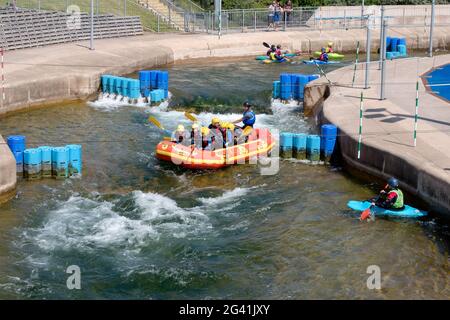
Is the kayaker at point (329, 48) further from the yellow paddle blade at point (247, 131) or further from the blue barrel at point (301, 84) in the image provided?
the yellow paddle blade at point (247, 131)

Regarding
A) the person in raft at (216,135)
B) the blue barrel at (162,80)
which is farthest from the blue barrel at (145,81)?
the person in raft at (216,135)

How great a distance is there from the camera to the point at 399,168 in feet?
69.3

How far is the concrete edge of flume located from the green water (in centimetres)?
50

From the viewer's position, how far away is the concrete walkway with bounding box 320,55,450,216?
19984 mm

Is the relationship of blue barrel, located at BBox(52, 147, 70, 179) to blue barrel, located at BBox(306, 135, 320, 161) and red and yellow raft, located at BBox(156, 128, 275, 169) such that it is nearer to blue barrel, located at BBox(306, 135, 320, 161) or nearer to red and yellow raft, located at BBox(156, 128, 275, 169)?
red and yellow raft, located at BBox(156, 128, 275, 169)

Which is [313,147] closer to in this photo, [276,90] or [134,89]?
[276,90]

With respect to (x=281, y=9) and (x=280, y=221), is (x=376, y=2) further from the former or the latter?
(x=280, y=221)

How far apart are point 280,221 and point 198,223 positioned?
6.73 ft

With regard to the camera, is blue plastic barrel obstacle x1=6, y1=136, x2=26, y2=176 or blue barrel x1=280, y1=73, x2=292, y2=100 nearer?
blue plastic barrel obstacle x1=6, y1=136, x2=26, y2=176

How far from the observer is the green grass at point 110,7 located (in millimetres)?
44250

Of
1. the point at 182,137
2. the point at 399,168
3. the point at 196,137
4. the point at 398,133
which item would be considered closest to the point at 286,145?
the point at 196,137

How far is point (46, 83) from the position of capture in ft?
103

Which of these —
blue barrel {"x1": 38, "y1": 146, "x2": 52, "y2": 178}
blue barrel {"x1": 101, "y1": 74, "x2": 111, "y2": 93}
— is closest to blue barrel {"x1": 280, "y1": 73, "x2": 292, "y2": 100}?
blue barrel {"x1": 101, "y1": 74, "x2": 111, "y2": 93}

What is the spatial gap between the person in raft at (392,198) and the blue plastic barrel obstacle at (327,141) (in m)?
4.55
